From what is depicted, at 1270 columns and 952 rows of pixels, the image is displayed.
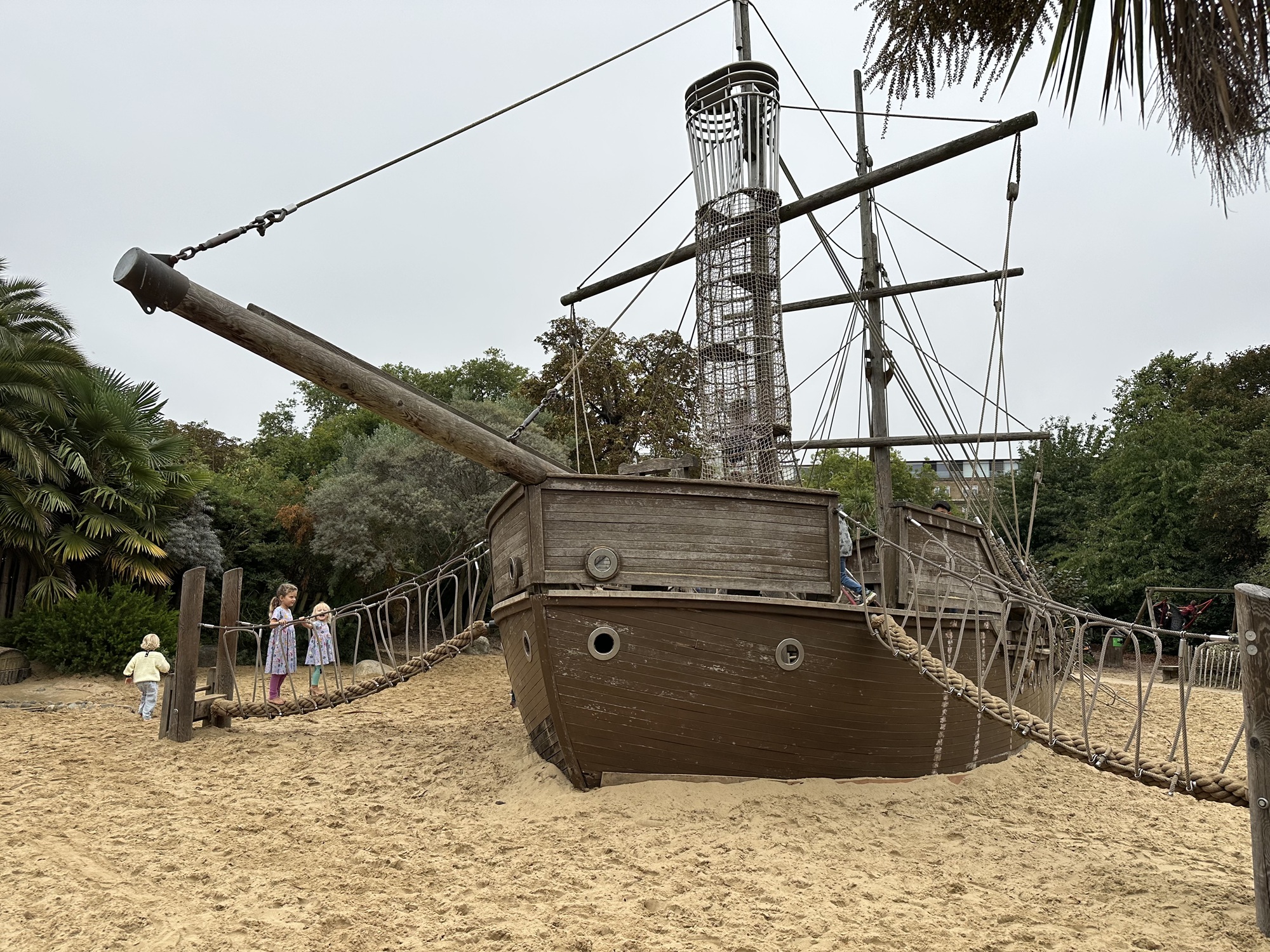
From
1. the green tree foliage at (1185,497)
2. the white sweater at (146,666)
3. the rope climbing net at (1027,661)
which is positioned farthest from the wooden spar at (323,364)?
the green tree foliage at (1185,497)

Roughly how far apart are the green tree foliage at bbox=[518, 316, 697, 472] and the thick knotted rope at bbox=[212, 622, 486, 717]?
355 inches

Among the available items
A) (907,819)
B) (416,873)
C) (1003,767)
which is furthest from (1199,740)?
(416,873)

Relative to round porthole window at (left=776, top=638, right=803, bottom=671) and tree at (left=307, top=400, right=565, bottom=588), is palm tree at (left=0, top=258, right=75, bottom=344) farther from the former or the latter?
round porthole window at (left=776, top=638, right=803, bottom=671)

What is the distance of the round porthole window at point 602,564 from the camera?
5668 millimetres

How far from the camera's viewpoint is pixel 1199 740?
10422 millimetres

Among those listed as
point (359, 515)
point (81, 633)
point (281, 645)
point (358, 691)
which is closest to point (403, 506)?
point (359, 515)

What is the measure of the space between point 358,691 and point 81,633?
22.8 feet

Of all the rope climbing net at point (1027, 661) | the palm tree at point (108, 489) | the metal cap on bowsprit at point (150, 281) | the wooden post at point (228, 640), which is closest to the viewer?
the rope climbing net at point (1027, 661)

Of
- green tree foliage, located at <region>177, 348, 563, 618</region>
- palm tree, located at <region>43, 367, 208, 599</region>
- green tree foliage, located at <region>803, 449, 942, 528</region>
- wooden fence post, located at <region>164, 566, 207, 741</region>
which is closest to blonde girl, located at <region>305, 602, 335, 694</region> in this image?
wooden fence post, located at <region>164, 566, 207, 741</region>

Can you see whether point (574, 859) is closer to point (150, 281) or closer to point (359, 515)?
point (150, 281)

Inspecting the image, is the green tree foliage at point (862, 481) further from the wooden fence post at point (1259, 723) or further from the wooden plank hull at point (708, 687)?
the wooden fence post at point (1259, 723)

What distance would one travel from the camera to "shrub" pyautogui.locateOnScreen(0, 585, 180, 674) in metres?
12.9

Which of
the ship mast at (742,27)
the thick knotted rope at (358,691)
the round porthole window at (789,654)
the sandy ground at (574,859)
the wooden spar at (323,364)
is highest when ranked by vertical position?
the ship mast at (742,27)

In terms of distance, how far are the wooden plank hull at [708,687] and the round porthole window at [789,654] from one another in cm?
3
